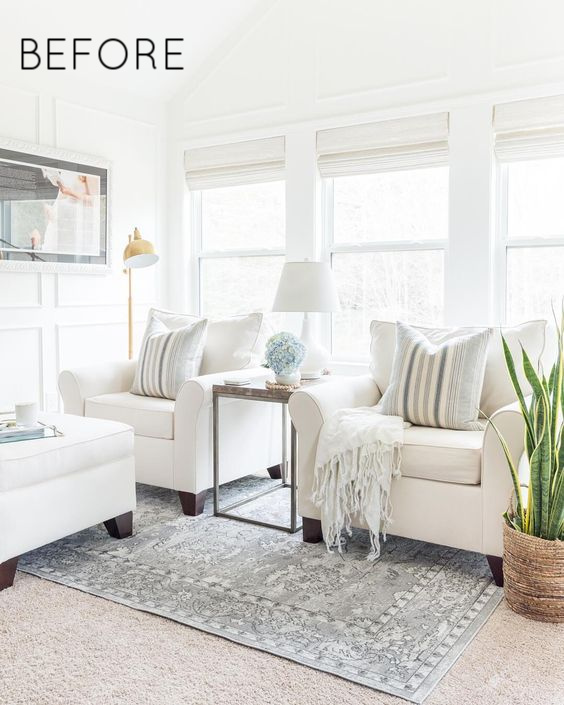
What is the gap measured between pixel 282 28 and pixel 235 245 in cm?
150

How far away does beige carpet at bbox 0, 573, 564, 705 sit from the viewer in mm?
1876

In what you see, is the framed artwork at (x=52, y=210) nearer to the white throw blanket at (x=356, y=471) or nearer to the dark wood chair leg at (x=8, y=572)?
the dark wood chair leg at (x=8, y=572)

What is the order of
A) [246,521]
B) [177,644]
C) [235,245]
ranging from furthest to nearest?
[235,245]
[246,521]
[177,644]

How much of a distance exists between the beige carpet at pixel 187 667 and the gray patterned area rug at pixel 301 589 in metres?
0.06

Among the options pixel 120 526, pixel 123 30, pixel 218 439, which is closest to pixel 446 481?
pixel 218 439

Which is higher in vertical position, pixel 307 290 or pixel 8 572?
pixel 307 290

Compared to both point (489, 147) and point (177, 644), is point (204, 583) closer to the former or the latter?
point (177, 644)

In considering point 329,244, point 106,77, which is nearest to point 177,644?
point 329,244

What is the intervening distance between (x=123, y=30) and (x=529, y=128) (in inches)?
103

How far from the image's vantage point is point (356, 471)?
9.37 feet

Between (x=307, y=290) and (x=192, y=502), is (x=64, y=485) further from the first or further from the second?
(x=307, y=290)

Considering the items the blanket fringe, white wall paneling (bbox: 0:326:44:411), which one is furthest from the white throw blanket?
white wall paneling (bbox: 0:326:44:411)

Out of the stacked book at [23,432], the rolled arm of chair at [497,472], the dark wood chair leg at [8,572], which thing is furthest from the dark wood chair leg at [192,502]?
the rolled arm of chair at [497,472]

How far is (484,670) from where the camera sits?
2.01 metres
